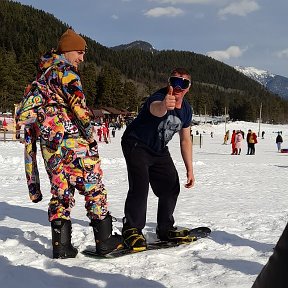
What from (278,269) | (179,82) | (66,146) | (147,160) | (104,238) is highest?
(179,82)

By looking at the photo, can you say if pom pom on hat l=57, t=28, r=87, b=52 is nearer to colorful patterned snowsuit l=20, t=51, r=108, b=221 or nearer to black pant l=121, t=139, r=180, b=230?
colorful patterned snowsuit l=20, t=51, r=108, b=221

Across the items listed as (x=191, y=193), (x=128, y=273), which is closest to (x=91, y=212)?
(x=128, y=273)

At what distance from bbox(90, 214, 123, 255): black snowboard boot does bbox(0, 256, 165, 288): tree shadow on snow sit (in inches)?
13.7

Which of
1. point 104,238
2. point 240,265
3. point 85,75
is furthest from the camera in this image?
point 85,75

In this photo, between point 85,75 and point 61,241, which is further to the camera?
point 85,75

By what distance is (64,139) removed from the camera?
329 cm

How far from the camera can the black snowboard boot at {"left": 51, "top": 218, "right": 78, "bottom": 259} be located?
3.32 metres

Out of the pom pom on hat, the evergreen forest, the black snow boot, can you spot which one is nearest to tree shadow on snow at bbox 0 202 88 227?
the pom pom on hat

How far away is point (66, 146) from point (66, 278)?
99cm

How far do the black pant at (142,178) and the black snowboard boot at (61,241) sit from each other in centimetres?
58

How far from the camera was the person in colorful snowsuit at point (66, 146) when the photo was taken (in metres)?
3.25

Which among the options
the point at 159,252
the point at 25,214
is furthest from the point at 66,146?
the point at 25,214

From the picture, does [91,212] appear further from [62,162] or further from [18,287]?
[18,287]

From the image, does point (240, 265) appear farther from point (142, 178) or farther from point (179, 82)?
point (179, 82)
